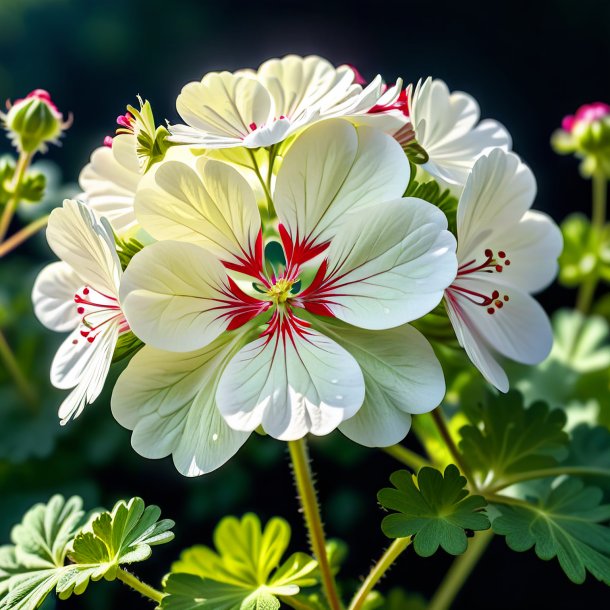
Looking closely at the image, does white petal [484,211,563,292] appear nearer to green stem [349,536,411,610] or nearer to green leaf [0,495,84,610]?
green stem [349,536,411,610]

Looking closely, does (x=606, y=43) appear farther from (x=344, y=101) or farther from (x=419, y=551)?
(x=419, y=551)

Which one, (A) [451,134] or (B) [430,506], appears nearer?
(B) [430,506]

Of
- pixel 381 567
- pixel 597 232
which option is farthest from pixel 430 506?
pixel 597 232

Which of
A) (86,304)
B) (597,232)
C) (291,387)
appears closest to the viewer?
(291,387)

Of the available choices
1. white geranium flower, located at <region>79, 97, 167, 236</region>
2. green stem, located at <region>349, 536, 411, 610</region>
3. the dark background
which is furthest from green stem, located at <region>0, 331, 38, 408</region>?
green stem, located at <region>349, 536, 411, 610</region>

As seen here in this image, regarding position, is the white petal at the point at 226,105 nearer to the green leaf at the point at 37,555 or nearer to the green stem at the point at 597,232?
the green leaf at the point at 37,555

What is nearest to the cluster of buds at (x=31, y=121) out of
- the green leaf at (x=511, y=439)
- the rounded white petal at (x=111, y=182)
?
the rounded white petal at (x=111, y=182)

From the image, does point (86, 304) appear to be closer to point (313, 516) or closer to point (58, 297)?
point (58, 297)
